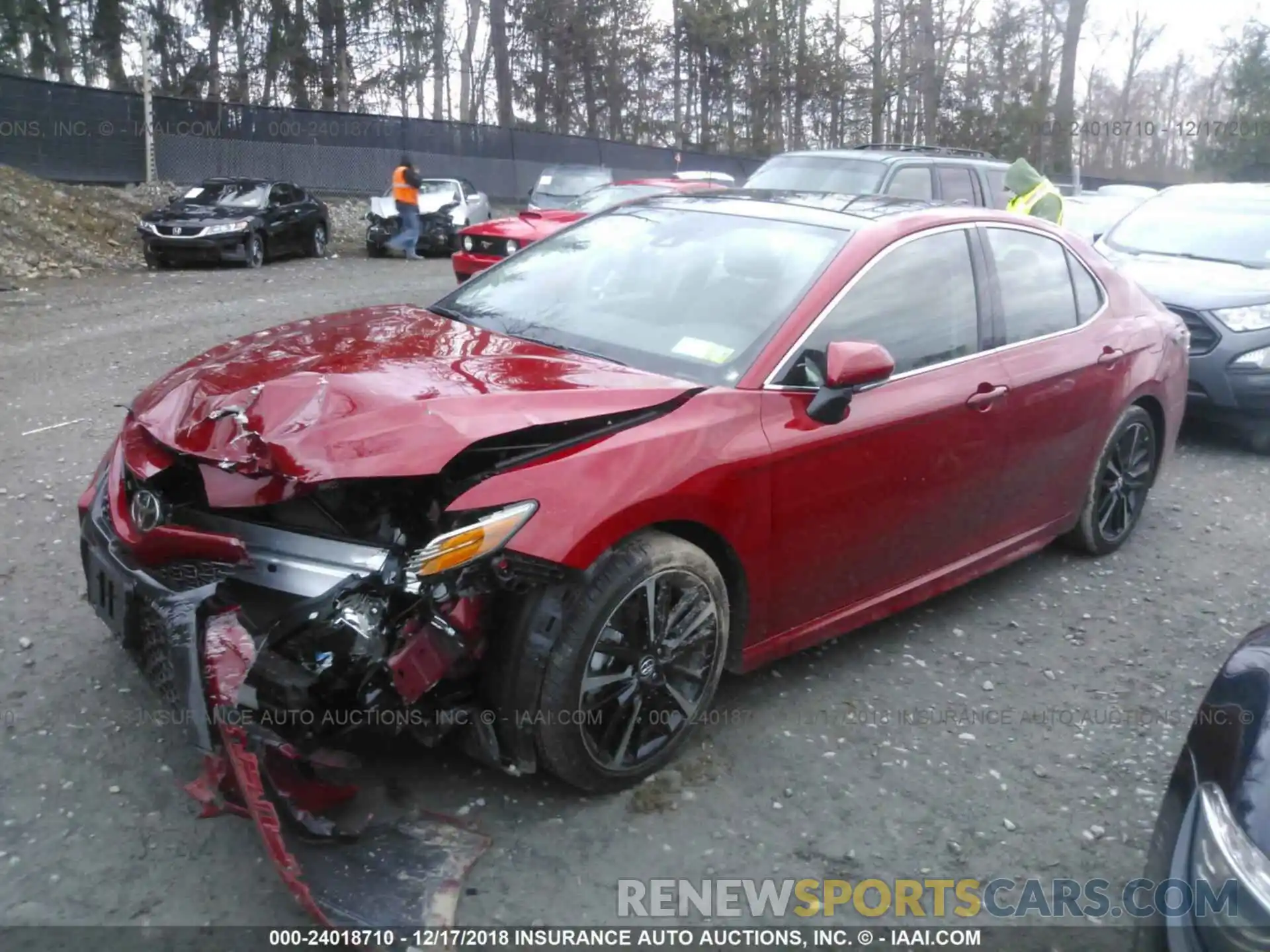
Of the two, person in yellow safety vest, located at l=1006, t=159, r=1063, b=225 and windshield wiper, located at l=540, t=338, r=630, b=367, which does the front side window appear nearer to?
windshield wiper, located at l=540, t=338, r=630, b=367

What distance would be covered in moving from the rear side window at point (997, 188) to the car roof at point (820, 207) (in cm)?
646

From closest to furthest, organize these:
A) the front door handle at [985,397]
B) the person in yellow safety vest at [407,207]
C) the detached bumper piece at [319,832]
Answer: the detached bumper piece at [319,832]
the front door handle at [985,397]
the person in yellow safety vest at [407,207]

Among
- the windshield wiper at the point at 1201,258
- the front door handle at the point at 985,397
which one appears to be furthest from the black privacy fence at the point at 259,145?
the front door handle at the point at 985,397

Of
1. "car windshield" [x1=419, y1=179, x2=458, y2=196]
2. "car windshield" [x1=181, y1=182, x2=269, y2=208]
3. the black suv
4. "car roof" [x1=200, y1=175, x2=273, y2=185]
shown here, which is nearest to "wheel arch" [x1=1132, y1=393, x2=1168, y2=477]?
the black suv

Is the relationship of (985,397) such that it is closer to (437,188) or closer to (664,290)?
(664,290)

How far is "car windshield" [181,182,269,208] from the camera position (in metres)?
Answer: 17.1

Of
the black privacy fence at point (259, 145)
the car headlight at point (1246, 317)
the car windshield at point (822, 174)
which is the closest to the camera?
the car headlight at point (1246, 317)

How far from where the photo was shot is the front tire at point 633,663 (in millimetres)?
3184

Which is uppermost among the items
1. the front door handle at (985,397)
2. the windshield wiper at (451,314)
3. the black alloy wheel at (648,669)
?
the windshield wiper at (451,314)

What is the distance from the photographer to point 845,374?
143 inches

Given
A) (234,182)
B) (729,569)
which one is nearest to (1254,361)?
(729,569)

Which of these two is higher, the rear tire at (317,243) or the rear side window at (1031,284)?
the rear tire at (317,243)

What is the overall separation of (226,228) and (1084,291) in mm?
13615

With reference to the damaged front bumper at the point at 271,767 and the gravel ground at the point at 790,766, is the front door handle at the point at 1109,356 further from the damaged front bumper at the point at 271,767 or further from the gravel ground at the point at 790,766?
the damaged front bumper at the point at 271,767
